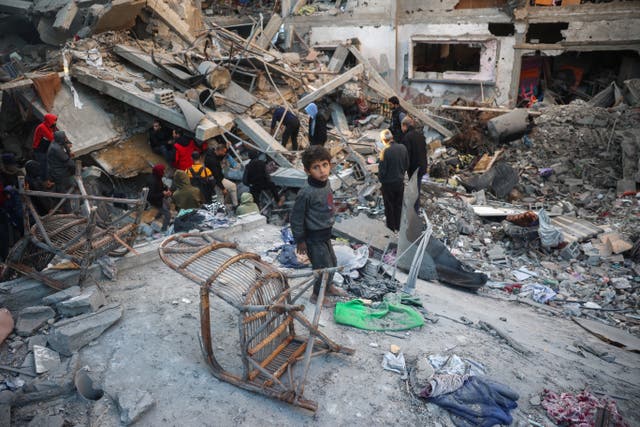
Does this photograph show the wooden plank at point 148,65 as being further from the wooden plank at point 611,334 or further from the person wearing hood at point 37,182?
the wooden plank at point 611,334

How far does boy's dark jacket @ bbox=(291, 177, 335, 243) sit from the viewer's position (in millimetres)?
4152

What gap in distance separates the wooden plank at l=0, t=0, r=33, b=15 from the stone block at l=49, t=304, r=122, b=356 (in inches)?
440

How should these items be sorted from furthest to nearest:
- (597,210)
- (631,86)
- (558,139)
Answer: (631,86) < (558,139) < (597,210)

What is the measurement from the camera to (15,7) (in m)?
11.8

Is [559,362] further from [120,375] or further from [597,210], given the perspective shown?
[597,210]

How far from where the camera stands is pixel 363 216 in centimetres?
761

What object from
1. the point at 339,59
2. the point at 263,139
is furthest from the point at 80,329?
the point at 339,59

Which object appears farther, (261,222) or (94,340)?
(261,222)

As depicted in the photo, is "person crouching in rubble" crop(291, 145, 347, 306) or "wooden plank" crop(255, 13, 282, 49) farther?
"wooden plank" crop(255, 13, 282, 49)

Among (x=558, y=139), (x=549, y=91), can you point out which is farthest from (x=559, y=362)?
(x=549, y=91)

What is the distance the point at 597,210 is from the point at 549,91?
8.60 meters

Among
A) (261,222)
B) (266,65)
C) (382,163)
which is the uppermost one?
(266,65)

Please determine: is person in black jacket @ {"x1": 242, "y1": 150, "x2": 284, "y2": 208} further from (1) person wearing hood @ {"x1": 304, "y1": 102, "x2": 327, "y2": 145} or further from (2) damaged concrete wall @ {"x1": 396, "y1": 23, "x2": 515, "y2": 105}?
(2) damaged concrete wall @ {"x1": 396, "y1": 23, "x2": 515, "y2": 105}

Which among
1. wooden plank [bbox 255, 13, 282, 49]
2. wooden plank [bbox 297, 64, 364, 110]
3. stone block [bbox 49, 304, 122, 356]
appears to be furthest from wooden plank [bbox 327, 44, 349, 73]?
stone block [bbox 49, 304, 122, 356]
